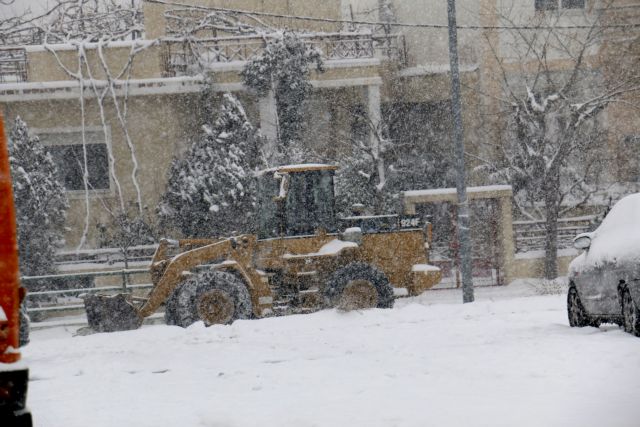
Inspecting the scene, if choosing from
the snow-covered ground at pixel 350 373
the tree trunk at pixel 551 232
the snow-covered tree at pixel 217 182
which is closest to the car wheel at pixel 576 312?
the snow-covered ground at pixel 350 373

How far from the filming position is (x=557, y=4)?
2981cm

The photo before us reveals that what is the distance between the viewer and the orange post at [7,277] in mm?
4988

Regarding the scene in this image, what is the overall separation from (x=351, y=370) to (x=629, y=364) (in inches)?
104

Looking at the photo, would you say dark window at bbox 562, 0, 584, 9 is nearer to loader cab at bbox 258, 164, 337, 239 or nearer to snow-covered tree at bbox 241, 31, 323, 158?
snow-covered tree at bbox 241, 31, 323, 158

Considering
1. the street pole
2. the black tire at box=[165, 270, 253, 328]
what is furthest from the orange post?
the street pole

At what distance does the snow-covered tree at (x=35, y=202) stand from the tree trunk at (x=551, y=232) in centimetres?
1240

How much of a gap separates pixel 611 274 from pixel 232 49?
18341 millimetres

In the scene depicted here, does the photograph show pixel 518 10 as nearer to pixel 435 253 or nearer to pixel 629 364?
pixel 435 253

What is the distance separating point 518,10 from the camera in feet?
97.3

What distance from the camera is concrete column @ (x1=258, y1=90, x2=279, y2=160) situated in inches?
1017

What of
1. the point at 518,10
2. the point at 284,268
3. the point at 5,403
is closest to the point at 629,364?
the point at 5,403

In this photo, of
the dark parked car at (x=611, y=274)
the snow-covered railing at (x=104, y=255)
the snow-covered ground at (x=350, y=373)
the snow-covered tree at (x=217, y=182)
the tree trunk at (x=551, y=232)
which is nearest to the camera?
the snow-covered ground at (x=350, y=373)

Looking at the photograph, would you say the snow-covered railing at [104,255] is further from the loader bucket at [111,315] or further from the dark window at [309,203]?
the dark window at [309,203]

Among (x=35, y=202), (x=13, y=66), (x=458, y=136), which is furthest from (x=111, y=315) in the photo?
(x=13, y=66)
